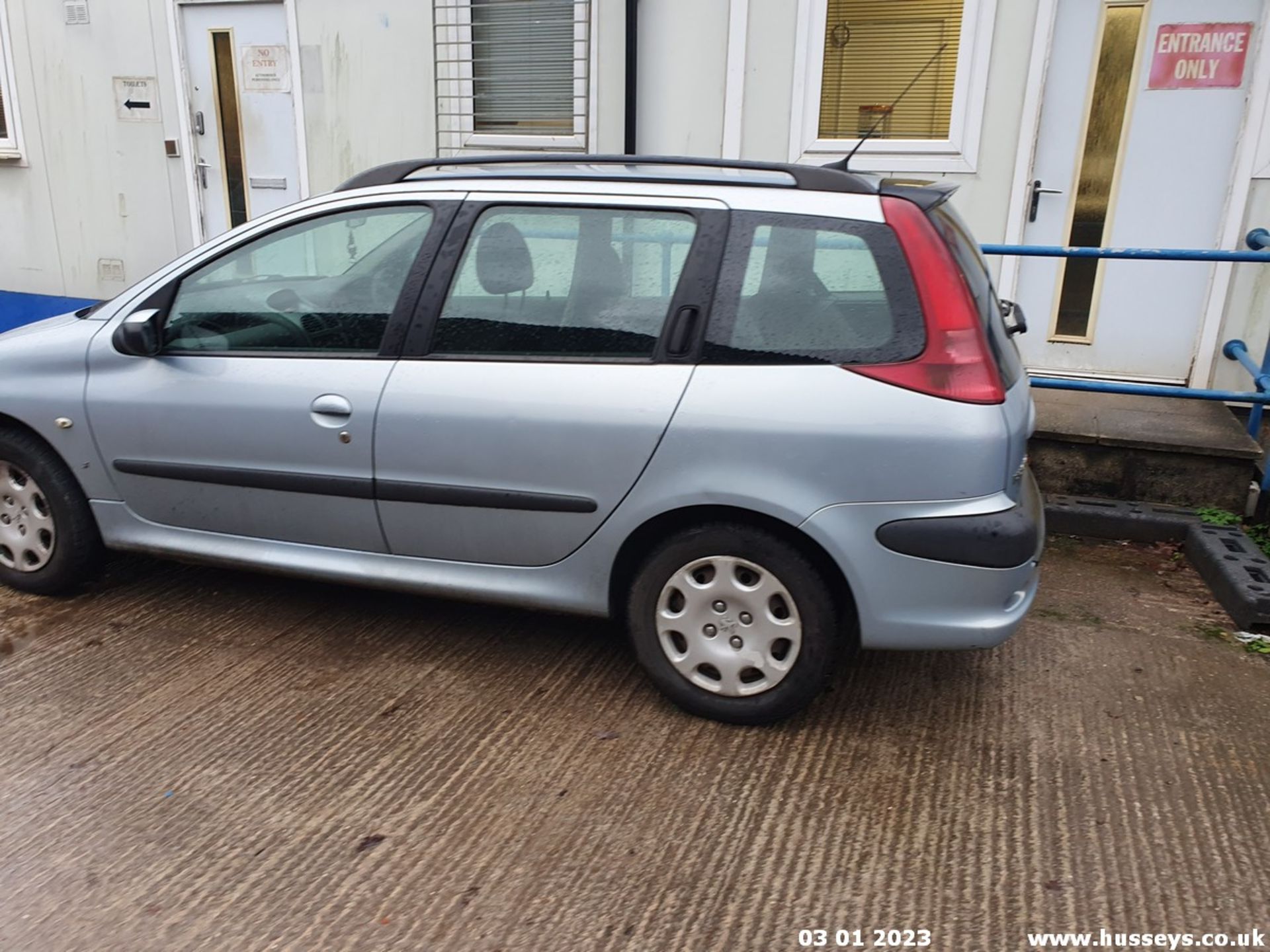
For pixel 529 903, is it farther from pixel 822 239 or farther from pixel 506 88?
pixel 506 88

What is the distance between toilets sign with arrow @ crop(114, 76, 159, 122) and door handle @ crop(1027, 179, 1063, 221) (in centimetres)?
628

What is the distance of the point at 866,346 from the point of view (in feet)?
8.73

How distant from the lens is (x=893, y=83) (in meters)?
5.80

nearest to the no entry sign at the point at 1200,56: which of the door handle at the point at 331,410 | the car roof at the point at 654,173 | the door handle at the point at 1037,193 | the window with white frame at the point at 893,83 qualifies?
the door handle at the point at 1037,193

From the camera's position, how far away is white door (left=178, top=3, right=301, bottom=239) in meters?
7.19

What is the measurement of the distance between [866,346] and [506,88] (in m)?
4.80

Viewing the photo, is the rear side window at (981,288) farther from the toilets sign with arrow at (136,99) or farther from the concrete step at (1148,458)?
the toilets sign with arrow at (136,99)

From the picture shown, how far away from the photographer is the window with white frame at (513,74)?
6.40 metres

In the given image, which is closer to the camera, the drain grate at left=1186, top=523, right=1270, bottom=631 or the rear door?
the rear door

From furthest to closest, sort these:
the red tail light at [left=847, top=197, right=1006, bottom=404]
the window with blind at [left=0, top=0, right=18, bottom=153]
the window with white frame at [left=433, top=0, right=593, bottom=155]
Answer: the window with blind at [left=0, top=0, right=18, bottom=153], the window with white frame at [left=433, top=0, right=593, bottom=155], the red tail light at [left=847, top=197, right=1006, bottom=404]

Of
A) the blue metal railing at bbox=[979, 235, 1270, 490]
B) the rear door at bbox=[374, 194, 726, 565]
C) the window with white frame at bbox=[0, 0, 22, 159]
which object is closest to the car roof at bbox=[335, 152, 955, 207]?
the rear door at bbox=[374, 194, 726, 565]

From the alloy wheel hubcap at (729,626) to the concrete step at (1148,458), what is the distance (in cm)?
223

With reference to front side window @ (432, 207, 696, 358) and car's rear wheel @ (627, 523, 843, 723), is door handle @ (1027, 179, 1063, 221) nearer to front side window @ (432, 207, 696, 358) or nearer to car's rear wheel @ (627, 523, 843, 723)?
front side window @ (432, 207, 696, 358)

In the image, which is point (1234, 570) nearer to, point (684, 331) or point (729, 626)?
point (729, 626)
